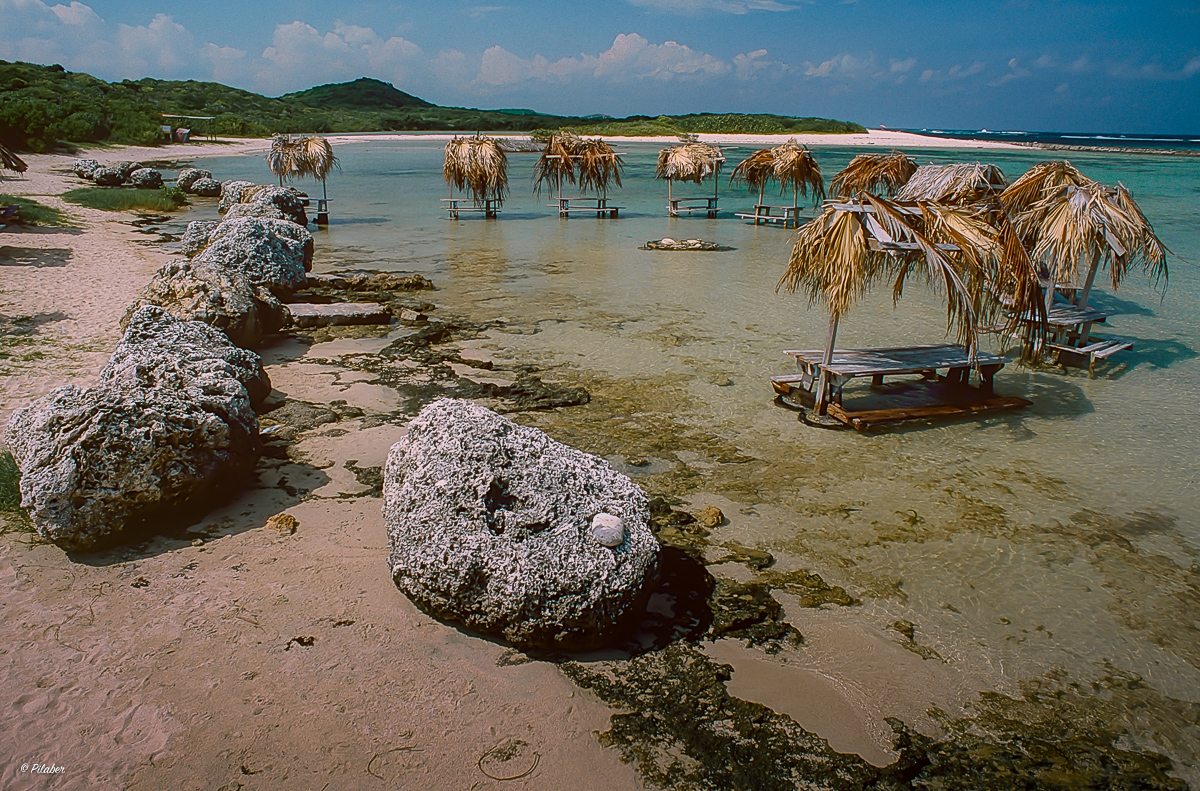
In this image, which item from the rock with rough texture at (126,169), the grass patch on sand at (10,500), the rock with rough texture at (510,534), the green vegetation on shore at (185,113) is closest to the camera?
the rock with rough texture at (510,534)

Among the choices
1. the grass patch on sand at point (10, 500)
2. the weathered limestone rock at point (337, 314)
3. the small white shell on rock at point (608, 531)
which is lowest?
the grass patch on sand at point (10, 500)

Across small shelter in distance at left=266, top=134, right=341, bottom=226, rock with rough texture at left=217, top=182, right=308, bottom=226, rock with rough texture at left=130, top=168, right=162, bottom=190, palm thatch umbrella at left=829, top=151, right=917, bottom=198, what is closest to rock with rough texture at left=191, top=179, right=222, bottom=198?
rock with rough texture at left=130, top=168, right=162, bottom=190

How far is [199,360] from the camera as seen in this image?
5988mm

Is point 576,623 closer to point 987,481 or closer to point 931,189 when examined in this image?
point 987,481

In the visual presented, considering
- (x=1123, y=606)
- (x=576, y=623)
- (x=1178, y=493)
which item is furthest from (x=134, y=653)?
(x=1178, y=493)

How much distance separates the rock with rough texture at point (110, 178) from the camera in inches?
974

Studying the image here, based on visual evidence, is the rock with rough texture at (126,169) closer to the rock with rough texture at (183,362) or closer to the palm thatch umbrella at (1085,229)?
the rock with rough texture at (183,362)

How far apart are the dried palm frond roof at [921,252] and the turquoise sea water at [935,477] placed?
1.25 meters

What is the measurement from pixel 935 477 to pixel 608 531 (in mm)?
3424

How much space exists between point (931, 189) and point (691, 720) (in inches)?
342

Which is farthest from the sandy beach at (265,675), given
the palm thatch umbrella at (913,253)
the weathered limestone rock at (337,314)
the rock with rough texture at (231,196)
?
the rock with rough texture at (231,196)

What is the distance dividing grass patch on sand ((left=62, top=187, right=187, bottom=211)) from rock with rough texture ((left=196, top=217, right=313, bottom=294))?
1021cm

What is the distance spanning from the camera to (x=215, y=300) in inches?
335

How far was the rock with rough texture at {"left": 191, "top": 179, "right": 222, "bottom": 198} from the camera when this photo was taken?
81.1ft
